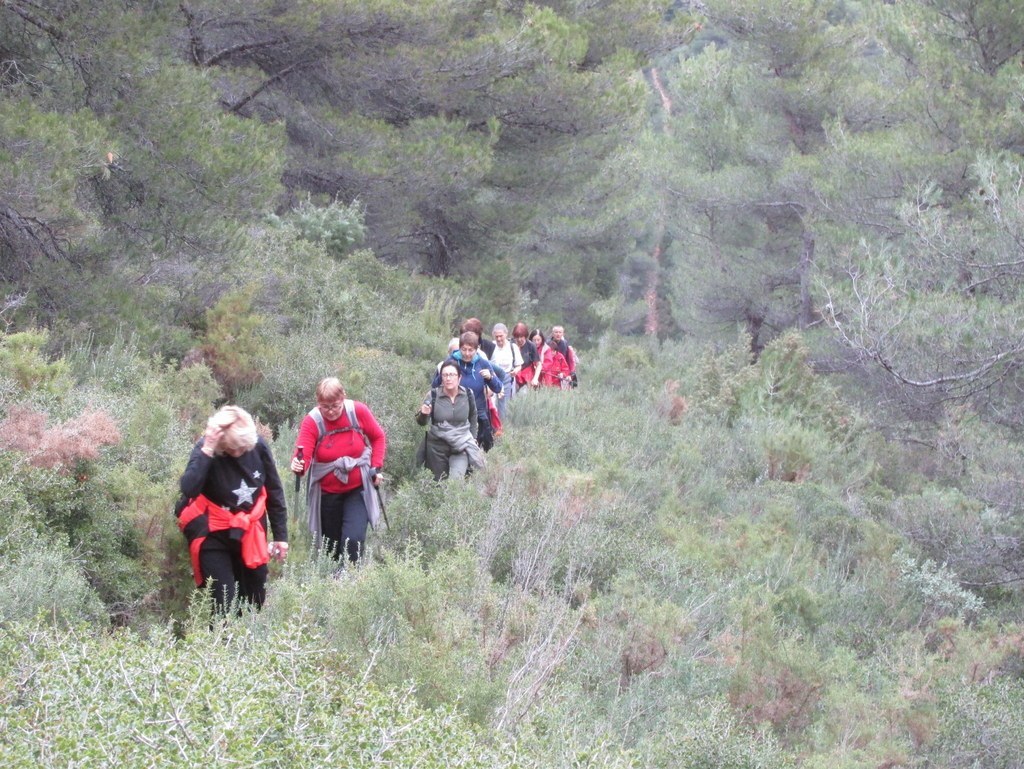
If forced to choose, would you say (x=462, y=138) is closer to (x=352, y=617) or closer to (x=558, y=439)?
(x=558, y=439)

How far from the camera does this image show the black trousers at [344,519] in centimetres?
699

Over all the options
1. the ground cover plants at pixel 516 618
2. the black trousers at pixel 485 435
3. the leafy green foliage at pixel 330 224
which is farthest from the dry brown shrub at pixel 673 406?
the black trousers at pixel 485 435

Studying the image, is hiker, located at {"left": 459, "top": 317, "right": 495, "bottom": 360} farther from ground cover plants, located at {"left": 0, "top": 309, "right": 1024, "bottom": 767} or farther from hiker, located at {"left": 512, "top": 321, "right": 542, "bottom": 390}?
hiker, located at {"left": 512, "top": 321, "right": 542, "bottom": 390}

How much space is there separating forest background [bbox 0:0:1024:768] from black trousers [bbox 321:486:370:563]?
256mm

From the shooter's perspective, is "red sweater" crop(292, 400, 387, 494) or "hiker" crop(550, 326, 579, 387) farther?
"hiker" crop(550, 326, 579, 387)

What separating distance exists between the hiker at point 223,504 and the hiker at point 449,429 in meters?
3.27

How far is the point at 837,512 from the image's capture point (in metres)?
11.8

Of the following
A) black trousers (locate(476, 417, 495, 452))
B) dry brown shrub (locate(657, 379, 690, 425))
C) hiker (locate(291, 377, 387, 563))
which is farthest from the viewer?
dry brown shrub (locate(657, 379, 690, 425))

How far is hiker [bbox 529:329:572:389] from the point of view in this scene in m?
14.7

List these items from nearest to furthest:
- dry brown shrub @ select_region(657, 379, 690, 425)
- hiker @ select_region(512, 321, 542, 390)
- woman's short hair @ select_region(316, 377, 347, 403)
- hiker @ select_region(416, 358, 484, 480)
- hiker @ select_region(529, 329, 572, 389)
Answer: woman's short hair @ select_region(316, 377, 347, 403)
hiker @ select_region(416, 358, 484, 480)
hiker @ select_region(512, 321, 542, 390)
hiker @ select_region(529, 329, 572, 389)
dry brown shrub @ select_region(657, 379, 690, 425)

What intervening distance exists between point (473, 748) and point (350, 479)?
3967 millimetres

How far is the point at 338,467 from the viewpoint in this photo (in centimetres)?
692

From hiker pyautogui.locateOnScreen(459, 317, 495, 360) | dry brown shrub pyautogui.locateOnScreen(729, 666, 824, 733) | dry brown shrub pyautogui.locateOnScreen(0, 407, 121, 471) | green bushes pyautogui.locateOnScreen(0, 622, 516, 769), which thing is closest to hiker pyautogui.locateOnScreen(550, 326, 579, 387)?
hiker pyautogui.locateOnScreen(459, 317, 495, 360)

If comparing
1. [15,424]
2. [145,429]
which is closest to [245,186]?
[145,429]
